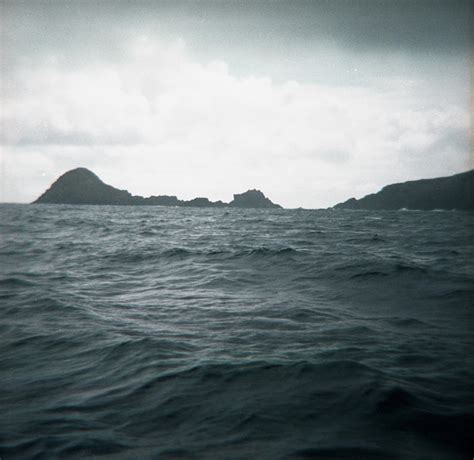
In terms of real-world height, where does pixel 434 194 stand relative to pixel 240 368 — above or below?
above

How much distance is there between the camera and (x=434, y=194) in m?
172

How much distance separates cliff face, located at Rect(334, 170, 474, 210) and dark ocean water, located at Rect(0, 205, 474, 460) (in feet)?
522

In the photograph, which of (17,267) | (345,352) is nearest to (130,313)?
(345,352)

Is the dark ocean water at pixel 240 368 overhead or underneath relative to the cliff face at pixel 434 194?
underneath

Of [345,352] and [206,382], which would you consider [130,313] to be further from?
[345,352]

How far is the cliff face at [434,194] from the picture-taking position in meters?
151

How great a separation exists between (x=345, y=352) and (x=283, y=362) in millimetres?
1229

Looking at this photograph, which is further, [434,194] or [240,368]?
[434,194]

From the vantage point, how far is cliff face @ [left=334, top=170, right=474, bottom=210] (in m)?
151

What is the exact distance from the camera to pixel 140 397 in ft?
15.0

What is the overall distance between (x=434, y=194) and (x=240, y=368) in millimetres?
198682

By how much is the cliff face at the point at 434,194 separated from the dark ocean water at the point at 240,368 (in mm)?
159051

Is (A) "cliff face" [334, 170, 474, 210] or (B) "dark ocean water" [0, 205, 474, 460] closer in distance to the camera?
(B) "dark ocean water" [0, 205, 474, 460]

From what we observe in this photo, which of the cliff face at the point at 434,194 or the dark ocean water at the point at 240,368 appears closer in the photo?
the dark ocean water at the point at 240,368
